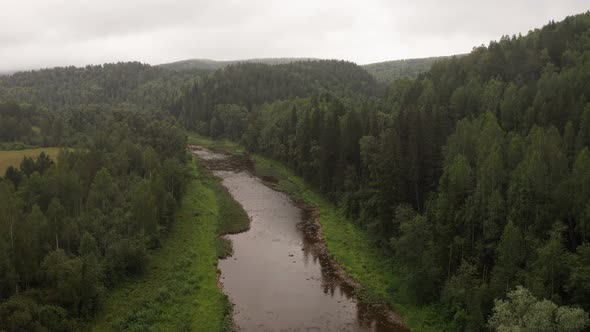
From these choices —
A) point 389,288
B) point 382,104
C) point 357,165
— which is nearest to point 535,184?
point 389,288

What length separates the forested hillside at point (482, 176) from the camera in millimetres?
38000

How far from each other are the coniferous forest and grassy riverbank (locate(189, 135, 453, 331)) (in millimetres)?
1015

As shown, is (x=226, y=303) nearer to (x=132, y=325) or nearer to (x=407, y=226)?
(x=132, y=325)

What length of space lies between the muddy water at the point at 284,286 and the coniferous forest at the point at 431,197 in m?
7.03

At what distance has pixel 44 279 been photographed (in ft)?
146

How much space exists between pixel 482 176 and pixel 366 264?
17.3 metres

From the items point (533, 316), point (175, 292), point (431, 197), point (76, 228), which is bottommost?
point (175, 292)

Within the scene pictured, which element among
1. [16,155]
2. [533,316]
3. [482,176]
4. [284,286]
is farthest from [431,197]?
[16,155]

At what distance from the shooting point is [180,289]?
49.4 metres

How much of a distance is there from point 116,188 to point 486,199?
48.3 meters

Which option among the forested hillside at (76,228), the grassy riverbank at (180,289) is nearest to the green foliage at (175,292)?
the grassy riverbank at (180,289)

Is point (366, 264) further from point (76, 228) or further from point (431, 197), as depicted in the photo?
point (76, 228)

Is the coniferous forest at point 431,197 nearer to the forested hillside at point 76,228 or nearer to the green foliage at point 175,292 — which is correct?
the forested hillside at point 76,228

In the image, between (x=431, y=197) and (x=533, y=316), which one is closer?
(x=533, y=316)
